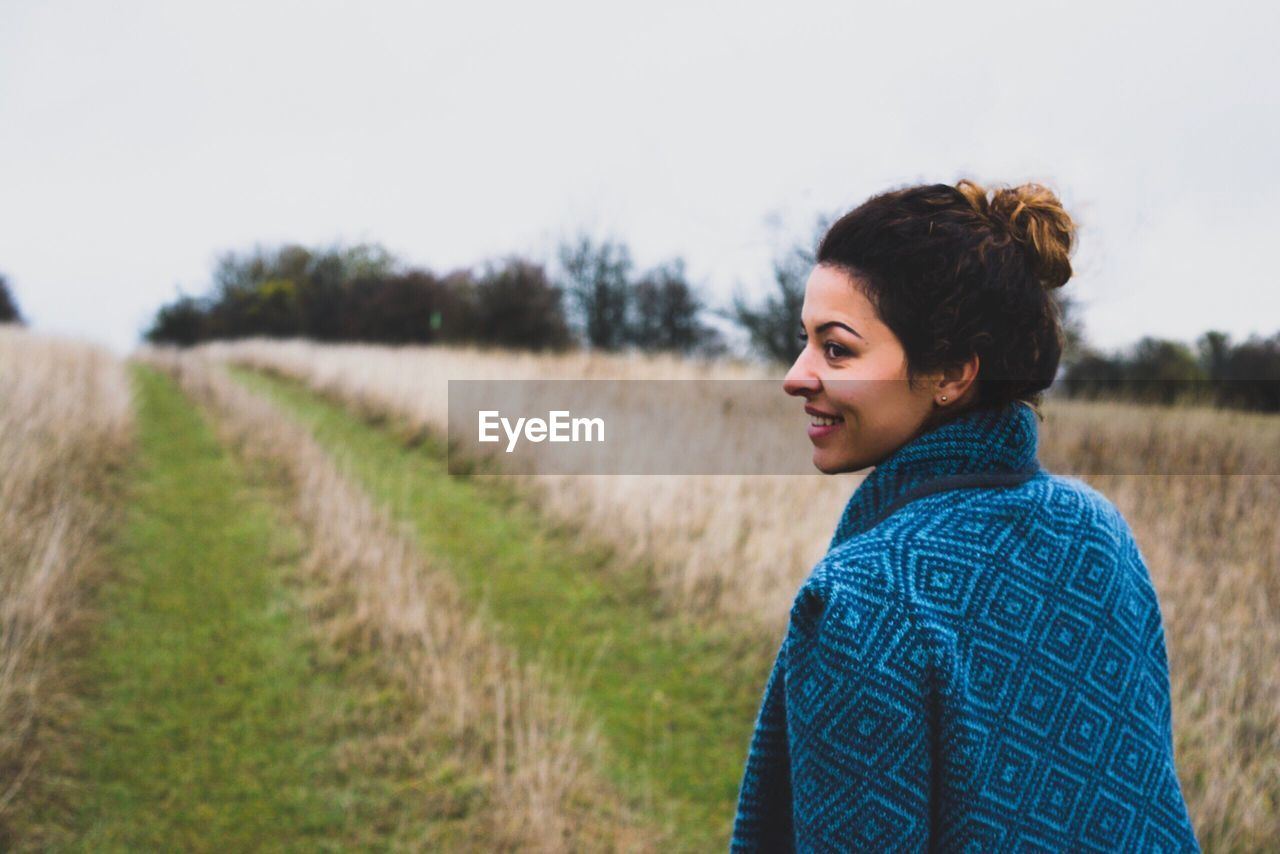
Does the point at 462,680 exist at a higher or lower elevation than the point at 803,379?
lower

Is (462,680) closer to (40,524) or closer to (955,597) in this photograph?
(40,524)

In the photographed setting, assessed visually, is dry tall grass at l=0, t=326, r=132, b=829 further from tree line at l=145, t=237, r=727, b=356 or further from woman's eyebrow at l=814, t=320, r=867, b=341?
tree line at l=145, t=237, r=727, b=356

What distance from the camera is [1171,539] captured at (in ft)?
17.7

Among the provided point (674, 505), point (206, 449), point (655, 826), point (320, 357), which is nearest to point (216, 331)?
point (320, 357)

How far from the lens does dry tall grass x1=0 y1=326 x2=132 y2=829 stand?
9.43 ft

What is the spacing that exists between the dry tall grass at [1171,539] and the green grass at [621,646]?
0.23 m

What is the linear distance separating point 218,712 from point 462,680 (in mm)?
1103

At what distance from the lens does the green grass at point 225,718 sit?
272 cm

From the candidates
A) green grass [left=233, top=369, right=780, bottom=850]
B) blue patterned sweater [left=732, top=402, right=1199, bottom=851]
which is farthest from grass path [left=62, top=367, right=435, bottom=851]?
blue patterned sweater [left=732, top=402, right=1199, bottom=851]

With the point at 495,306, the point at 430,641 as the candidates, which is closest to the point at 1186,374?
the point at 430,641

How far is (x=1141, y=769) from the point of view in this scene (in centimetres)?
107

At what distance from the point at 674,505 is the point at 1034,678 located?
4648mm

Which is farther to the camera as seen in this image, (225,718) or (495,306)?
(495,306)

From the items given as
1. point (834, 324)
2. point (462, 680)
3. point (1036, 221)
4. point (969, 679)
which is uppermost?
point (1036, 221)
